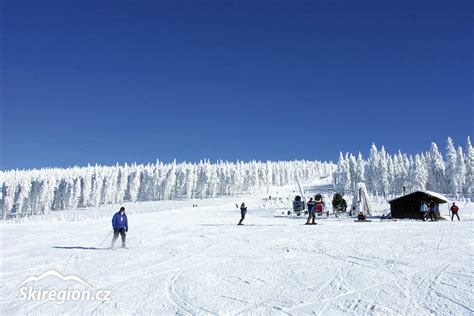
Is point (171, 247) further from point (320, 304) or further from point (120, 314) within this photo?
point (320, 304)

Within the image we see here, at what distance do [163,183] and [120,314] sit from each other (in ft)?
419

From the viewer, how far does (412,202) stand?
31156 mm

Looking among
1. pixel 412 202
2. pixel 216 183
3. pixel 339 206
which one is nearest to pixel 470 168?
pixel 339 206

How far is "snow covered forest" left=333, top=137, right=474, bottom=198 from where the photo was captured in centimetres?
8075

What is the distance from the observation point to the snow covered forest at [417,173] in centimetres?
8075

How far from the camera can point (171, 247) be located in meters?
13.6

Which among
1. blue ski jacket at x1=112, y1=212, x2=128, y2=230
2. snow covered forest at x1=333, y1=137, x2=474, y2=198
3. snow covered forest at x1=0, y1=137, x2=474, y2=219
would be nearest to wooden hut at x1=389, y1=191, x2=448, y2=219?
blue ski jacket at x1=112, y1=212, x2=128, y2=230

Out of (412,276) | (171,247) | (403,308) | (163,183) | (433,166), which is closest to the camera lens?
(403,308)

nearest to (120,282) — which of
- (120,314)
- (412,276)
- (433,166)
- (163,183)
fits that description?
(120,314)

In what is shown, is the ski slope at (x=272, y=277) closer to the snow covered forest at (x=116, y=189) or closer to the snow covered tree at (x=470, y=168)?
the snow covered tree at (x=470, y=168)

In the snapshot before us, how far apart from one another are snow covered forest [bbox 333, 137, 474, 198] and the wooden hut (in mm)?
51921

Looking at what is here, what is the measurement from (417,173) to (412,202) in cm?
6495

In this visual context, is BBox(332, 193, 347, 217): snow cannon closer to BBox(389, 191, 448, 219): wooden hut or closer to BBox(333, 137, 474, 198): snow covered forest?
BBox(389, 191, 448, 219): wooden hut

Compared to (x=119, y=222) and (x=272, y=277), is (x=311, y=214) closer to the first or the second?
(x=119, y=222)
